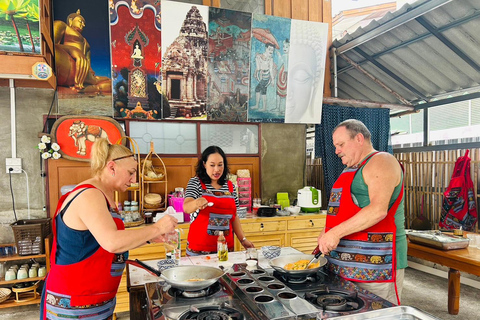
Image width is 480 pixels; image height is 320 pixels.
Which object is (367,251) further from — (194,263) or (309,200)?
(309,200)

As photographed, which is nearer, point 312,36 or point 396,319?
point 396,319

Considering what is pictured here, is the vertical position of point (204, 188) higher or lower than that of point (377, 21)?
lower

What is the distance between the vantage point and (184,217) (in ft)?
14.0

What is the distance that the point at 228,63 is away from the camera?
4621mm

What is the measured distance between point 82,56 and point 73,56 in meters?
0.10

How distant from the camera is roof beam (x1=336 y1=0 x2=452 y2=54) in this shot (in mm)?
3922

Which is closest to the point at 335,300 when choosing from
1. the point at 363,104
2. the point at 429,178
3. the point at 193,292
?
the point at 193,292

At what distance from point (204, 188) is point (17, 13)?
8.48 ft

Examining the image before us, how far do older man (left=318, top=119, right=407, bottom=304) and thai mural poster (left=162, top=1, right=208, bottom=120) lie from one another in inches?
117

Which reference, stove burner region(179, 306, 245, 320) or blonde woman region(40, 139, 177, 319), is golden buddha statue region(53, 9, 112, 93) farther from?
stove burner region(179, 306, 245, 320)

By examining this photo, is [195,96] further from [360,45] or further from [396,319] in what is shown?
[396,319]

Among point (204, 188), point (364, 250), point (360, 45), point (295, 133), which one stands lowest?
point (364, 250)

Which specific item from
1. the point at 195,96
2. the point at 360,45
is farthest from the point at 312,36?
the point at 195,96

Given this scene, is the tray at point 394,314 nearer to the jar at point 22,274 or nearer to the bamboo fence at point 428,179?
the jar at point 22,274
